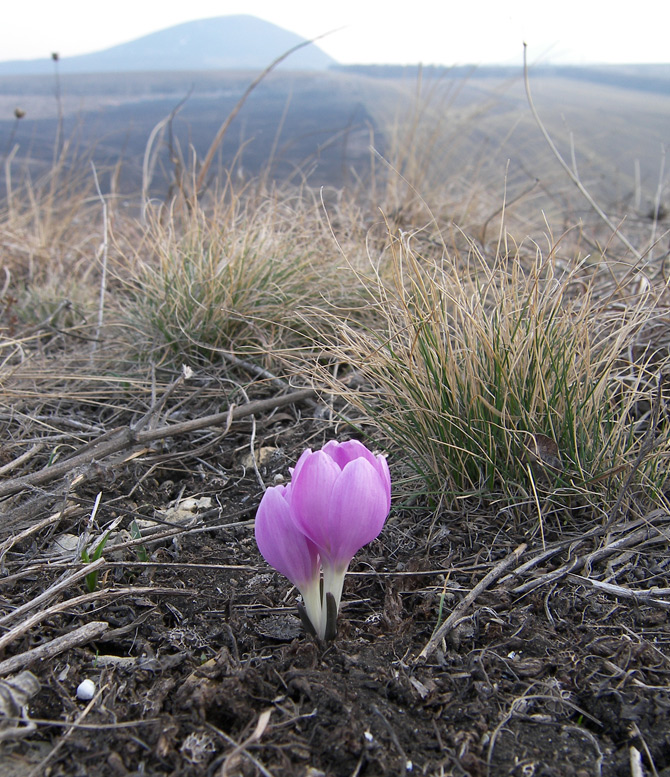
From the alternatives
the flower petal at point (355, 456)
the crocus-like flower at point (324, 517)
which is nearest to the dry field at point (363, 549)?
the crocus-like flower at point (324, 517)

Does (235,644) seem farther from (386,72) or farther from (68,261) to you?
(386,72)

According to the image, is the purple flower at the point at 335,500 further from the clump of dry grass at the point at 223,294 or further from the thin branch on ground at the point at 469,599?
→ the clump of dry grass at the point at 223,294

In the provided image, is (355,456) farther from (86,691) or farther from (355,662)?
(86,691)

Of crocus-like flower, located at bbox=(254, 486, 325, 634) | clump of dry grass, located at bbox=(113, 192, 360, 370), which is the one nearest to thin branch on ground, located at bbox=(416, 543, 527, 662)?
crocus-like flower, located at bbox=(254, 486, 325, 634)

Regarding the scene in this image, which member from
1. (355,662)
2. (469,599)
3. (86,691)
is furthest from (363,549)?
(86,691)

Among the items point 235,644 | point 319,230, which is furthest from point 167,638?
point 319,230

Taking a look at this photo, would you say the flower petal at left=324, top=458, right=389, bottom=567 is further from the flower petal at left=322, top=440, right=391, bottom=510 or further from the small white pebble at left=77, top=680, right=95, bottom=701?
the small white pebble at left=77, top=680, right=95, bottom=701
